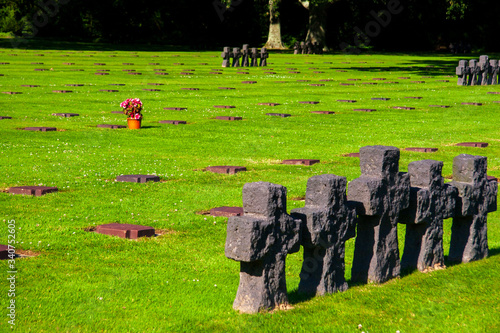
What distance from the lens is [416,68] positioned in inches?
1852

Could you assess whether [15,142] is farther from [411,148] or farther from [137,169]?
[411,148]

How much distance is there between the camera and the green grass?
6309 millimetres

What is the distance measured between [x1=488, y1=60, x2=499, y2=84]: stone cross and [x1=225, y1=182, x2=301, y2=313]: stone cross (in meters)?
33.2

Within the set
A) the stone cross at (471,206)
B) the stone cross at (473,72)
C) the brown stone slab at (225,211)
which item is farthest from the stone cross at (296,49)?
the stone cross at (471,206)

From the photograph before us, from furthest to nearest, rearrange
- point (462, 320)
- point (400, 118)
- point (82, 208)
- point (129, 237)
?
1. point (400, 118)
2. point (82, 208)
3. point (129, 237)
4. point (462, 320)

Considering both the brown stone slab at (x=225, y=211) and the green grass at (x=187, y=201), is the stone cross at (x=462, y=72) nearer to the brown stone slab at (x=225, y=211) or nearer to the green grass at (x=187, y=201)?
the green grass at (x=187, y=201)

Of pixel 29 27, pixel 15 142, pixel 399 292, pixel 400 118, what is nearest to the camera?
pixel 399 292

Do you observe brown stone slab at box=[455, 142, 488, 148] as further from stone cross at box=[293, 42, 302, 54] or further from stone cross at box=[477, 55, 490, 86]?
stone cross at box=[293, 42, 302, 54]

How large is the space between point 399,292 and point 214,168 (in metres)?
7.07

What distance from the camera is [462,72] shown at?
35.6 m

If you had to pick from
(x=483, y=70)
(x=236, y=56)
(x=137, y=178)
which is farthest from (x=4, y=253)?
(x=236, y=56)

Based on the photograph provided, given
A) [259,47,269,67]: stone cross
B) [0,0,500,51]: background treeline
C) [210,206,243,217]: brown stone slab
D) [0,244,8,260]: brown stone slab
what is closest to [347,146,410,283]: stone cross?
[210,206,243,217]: brown stone slab

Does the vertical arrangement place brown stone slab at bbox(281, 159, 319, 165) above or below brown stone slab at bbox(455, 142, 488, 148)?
below

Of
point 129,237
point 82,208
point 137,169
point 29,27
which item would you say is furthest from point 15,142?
point 29,27
